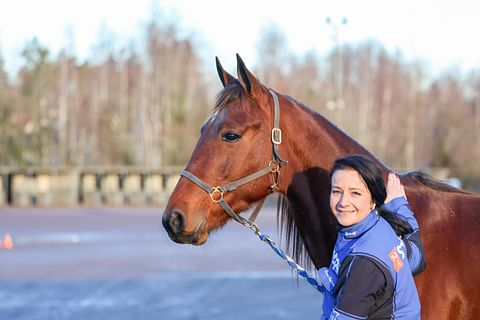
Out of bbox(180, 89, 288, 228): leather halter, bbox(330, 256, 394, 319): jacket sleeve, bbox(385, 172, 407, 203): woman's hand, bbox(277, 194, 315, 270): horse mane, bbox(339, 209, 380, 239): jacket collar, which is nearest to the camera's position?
bbox(330, 256, 394, 319): jacket sleeve

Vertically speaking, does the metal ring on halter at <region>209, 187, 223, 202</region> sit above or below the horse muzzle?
above

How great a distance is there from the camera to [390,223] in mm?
3125

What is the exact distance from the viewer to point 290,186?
3693 millimetres

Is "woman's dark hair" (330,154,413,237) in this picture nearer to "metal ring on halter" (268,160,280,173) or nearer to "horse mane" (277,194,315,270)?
"metal ring on halter" (268,160,280,173)

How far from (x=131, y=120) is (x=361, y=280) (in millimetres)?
43845

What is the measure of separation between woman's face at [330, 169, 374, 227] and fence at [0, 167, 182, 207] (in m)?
29.9

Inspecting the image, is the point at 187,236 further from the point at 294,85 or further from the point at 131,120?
the point at 294,85

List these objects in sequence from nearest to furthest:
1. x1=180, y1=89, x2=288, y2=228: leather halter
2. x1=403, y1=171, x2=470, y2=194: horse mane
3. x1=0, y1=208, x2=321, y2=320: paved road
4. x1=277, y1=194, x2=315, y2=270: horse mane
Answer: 1. x1=180, y1=89, x2=288, y2=228: leather halter
2. x1=403, y1=171, x2=470, y2=194: horse mane
3. x1=277, y1=194, x2=315, y2=270: horse mane
4. x1=0, y1=208, x2=321, y2=320: paved road

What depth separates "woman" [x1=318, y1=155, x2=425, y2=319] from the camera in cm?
262

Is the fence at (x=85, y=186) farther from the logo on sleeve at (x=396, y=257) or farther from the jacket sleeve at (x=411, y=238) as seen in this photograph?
the logo on sleeve at (x=396, y=257)

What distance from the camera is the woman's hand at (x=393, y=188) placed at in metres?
3.36

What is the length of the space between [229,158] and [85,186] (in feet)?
98.0

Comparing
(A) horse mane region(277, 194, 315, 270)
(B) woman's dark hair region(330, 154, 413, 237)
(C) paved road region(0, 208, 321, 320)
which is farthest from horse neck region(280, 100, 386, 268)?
(C) paved road region(0, 208, 321, 320)

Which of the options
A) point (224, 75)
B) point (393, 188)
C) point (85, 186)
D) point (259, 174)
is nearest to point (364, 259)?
point (393, 188)
